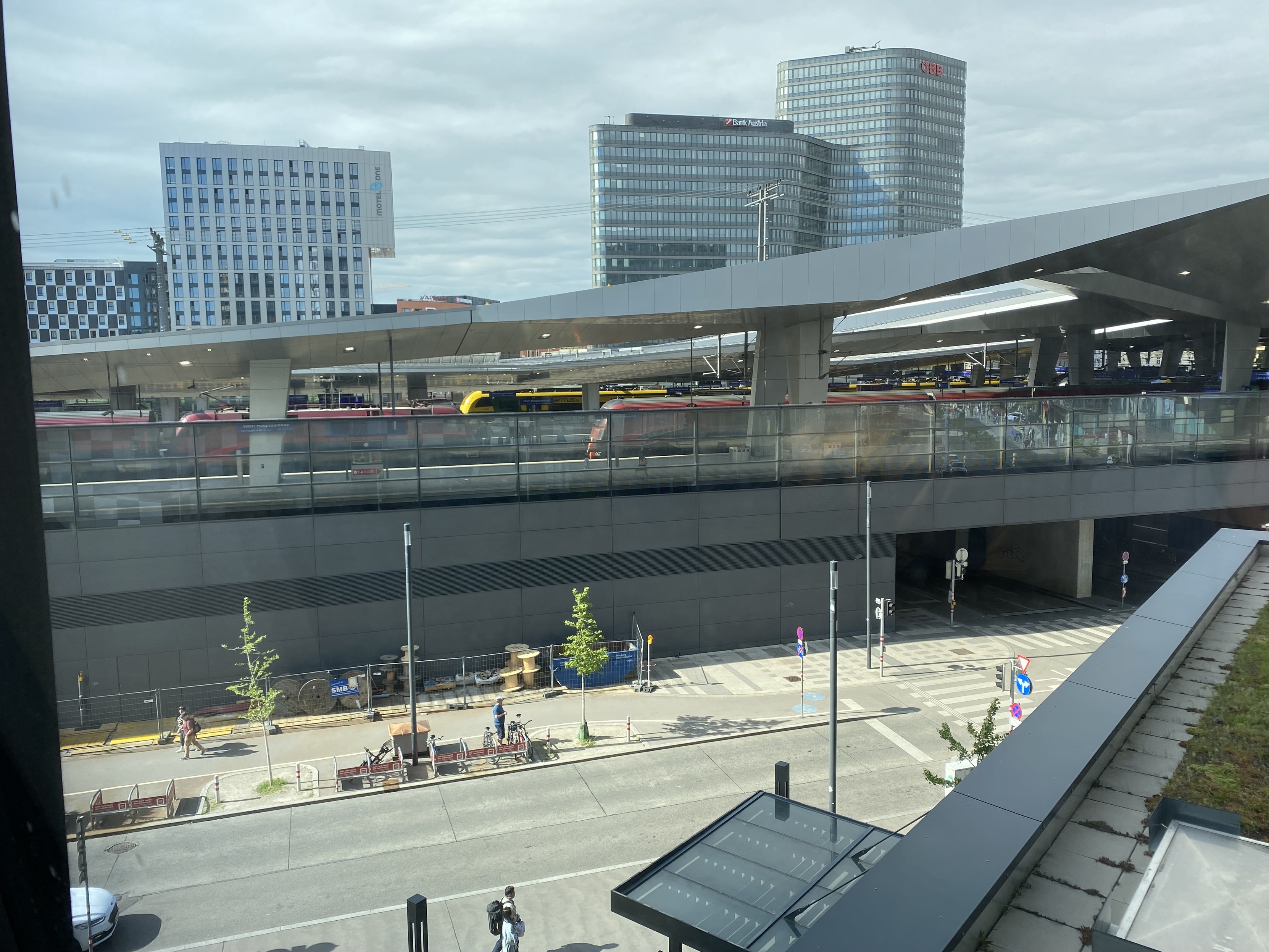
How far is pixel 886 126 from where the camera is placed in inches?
6585

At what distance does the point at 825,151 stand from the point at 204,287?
11212cm

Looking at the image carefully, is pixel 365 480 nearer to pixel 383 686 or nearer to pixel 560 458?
pixel 560 458

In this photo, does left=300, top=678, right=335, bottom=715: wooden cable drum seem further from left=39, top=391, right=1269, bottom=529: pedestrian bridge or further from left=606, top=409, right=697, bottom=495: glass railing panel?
left=606, top=409, right=697, bottom=495: glass railing panel

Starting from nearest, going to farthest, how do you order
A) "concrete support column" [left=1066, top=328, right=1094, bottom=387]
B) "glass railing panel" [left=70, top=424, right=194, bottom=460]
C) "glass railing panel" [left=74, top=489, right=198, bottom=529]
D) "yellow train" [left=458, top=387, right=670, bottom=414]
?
"glass railing panel" [left=70, top=424, right=194, bottom=460]
"glass railing panel" [left=74, top=489, right=198, bottom=529]
"yellow train" [left=458, top=387, right=670, bottom=414]
"concrete support column" [left=1066, top=328, right=1094, bottom=387]

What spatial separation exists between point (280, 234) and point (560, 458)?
104m

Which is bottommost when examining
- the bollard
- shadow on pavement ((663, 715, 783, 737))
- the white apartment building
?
shadow on pavement ((663, 715, 783, 737))

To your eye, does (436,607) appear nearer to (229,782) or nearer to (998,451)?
(229,782)

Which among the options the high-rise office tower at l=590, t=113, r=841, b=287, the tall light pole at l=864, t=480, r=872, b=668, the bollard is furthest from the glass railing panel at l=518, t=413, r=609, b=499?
the high-rise office tower at l=590, t=113, r=841, b=287

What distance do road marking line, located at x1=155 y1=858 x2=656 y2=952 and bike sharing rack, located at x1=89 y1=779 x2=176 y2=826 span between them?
320 centimetres

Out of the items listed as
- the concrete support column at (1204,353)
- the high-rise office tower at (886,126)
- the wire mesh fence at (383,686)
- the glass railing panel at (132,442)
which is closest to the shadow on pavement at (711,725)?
the wire mesh fence at (383,686)

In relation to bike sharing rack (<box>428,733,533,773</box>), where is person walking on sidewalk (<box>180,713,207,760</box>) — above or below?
above

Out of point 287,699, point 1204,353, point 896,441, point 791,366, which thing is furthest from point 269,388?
point 1204,353

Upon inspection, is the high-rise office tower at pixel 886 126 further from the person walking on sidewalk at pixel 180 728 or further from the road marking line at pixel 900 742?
the person walking on sidewalk at pixel 180 728

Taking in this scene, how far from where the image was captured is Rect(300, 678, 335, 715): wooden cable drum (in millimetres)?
18594
